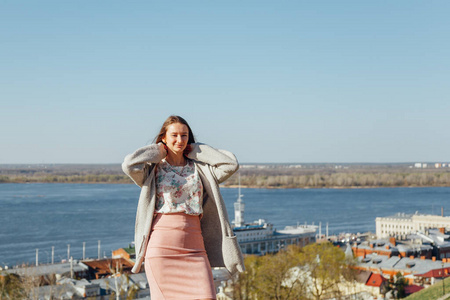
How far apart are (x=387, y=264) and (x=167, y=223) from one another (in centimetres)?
1465

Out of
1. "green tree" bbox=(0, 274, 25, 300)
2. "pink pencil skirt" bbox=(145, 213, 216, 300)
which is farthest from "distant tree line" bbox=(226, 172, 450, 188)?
"pink pencil skirt" bbox=(145, 213, 216, 300)

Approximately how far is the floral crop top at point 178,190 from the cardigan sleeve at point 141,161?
49 millimetres

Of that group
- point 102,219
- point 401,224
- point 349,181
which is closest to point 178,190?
point 401,224

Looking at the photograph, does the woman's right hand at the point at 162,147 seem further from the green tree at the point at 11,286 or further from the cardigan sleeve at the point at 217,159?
the green tree at the point at 11,286

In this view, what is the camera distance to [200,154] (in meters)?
1.82

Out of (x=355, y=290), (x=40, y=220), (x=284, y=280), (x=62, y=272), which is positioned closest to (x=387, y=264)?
(x=355, y=290)

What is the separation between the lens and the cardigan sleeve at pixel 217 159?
5.87ft

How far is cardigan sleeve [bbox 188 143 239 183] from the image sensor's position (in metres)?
1.79

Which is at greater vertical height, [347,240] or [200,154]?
[200,154]

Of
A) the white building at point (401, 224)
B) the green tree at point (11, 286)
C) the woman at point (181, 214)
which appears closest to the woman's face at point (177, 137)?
the woman at point (181, 214)

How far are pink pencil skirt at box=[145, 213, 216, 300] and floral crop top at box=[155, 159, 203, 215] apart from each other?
27 millimetres

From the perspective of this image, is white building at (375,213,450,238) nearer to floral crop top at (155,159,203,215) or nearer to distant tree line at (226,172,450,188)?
floral crop top at (155,159,203,215)

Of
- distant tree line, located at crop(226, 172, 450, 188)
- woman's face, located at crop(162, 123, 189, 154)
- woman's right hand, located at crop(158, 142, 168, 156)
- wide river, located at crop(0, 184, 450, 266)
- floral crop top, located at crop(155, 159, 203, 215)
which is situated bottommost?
wide river, located at crop(0, 184, 450, 266)

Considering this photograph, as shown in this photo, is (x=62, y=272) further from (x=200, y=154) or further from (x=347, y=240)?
(x=200, y=154)
